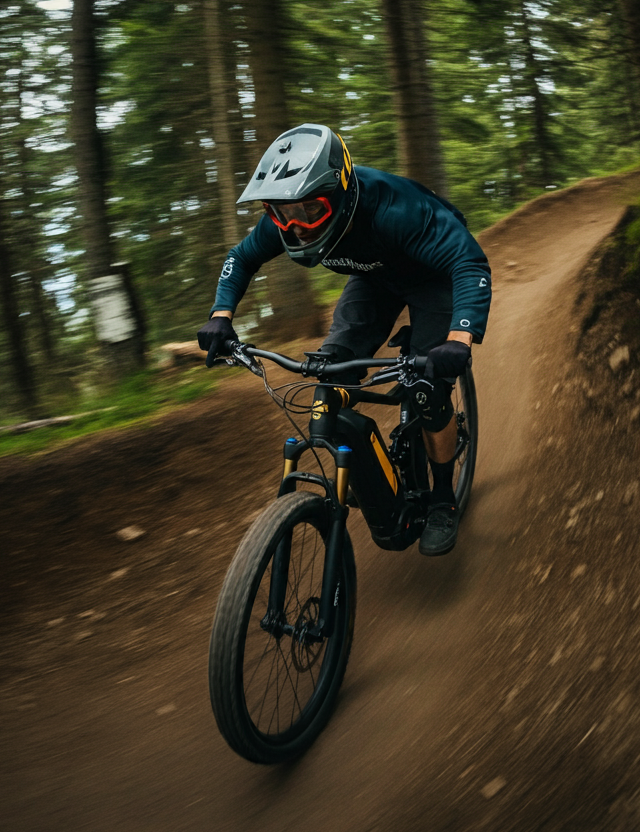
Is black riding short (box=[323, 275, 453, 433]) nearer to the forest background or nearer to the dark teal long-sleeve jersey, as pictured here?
the dark teal long-sleeve jersey

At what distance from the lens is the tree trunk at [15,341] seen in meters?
13.4

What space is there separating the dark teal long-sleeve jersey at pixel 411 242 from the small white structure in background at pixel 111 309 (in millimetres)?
4901

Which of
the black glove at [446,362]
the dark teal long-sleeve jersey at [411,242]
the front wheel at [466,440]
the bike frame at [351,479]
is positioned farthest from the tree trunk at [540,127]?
the black glove at [446,362]

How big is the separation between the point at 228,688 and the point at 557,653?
5.22 ft

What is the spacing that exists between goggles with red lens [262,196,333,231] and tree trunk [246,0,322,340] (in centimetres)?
505

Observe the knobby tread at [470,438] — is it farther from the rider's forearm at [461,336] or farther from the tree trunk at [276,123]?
the tree trunk at [276,123]

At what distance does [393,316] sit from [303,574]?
167cm

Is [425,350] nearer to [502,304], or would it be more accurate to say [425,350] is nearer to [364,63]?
[502,304]

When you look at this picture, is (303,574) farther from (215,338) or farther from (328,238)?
(328,238)

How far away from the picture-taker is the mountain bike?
109 inches

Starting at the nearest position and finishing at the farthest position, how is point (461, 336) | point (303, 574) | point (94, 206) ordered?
point (461, 336)
point (303, 574)
point (94, 206)

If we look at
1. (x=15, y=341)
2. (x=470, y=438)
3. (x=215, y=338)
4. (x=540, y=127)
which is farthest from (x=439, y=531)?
(x=540, y=127)

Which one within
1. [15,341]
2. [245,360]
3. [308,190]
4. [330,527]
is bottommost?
[15,341]

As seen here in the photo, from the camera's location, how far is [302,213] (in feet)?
9.77
